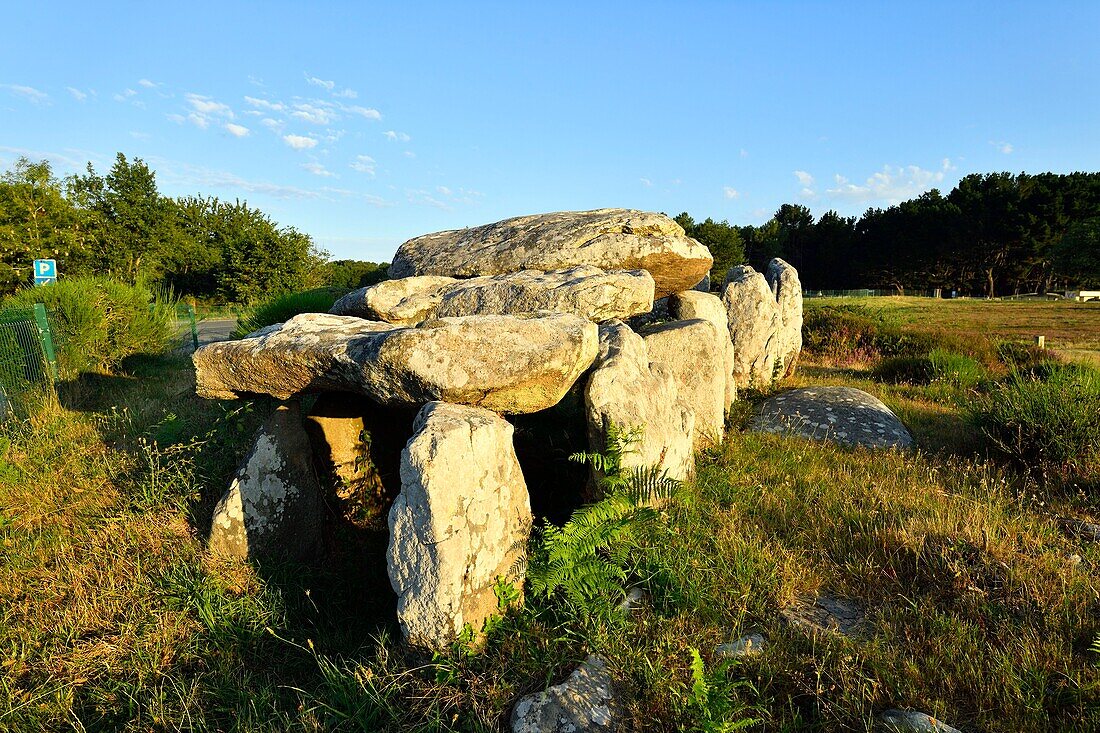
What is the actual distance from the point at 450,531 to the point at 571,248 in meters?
4.23

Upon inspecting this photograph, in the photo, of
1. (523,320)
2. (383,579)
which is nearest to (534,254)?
(523,320)

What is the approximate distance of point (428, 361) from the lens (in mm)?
3936

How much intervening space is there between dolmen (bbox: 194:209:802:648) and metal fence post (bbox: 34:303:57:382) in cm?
664

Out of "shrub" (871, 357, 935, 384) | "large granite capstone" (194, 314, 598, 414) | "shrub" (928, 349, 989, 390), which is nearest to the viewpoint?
"large granite capstone" (194, 314, 598, 414)

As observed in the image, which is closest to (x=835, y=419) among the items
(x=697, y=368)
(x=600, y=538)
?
(x=697, y=368)

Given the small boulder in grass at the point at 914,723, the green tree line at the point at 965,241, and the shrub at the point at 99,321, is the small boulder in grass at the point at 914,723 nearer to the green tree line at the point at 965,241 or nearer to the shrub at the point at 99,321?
the shrub at the point at 99,321

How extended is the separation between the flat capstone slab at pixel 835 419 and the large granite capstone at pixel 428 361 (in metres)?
3.96

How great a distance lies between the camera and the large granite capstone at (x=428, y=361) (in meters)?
3.98

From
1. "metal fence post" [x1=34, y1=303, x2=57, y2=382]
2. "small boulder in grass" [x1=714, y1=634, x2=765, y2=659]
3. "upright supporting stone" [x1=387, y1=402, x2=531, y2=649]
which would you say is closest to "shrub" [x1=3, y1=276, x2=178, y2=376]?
"metal fence post" [x1=34, y1=303, x2=57, y2=382]

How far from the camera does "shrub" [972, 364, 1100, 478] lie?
5.50 m

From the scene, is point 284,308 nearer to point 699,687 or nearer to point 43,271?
point 43,271

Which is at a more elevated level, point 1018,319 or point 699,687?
point 1018,319

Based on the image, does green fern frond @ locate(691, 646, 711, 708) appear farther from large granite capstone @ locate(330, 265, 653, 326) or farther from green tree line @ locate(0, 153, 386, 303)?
green tree line @ locate(0, 153, 386, 303)

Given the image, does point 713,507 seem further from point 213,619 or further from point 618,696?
point 213,619
